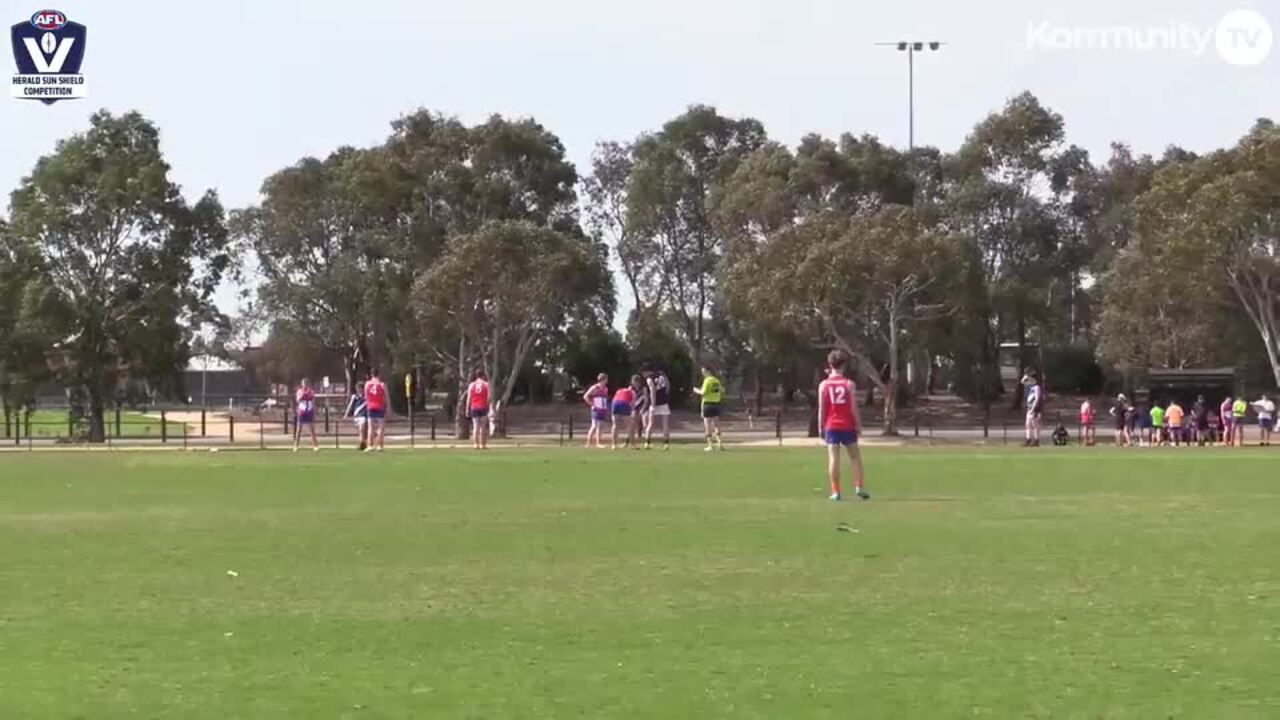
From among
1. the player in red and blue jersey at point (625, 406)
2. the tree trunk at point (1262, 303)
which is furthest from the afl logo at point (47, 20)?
the tree trunk at point (1262, 303)

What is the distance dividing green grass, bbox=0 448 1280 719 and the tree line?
143ft

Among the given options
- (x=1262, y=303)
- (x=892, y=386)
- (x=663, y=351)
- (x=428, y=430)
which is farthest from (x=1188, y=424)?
(x=663, y=351)

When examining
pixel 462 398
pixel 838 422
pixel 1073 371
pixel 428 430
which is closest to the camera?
pixel 838 422

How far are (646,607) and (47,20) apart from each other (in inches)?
1559

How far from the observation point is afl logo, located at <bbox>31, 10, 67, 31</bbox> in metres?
44.2

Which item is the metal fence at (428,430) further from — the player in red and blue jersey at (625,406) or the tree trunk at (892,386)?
the player in red and blue jersey at (625,406)

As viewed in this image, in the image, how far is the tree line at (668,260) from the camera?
62.5m

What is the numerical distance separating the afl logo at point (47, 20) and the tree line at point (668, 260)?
16948 mm

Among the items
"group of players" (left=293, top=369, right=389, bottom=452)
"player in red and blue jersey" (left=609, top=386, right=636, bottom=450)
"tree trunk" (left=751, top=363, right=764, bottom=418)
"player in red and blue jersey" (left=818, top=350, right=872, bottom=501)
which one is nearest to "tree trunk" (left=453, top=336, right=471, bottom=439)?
"group of players" (left=293, top=369, right=389, bottom=452)

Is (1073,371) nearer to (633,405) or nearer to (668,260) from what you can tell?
(668,260)

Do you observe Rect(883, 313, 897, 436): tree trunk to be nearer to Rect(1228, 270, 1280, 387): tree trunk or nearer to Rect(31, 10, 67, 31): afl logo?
Rect(1228, 270, 1280, 387): tree trunk

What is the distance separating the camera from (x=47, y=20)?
44625 millimetres

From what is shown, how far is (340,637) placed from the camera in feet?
30.8

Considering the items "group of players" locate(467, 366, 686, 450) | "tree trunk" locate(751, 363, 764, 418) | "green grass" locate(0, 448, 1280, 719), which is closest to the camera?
"green grass" locate(0, 448, 1280, 719)
